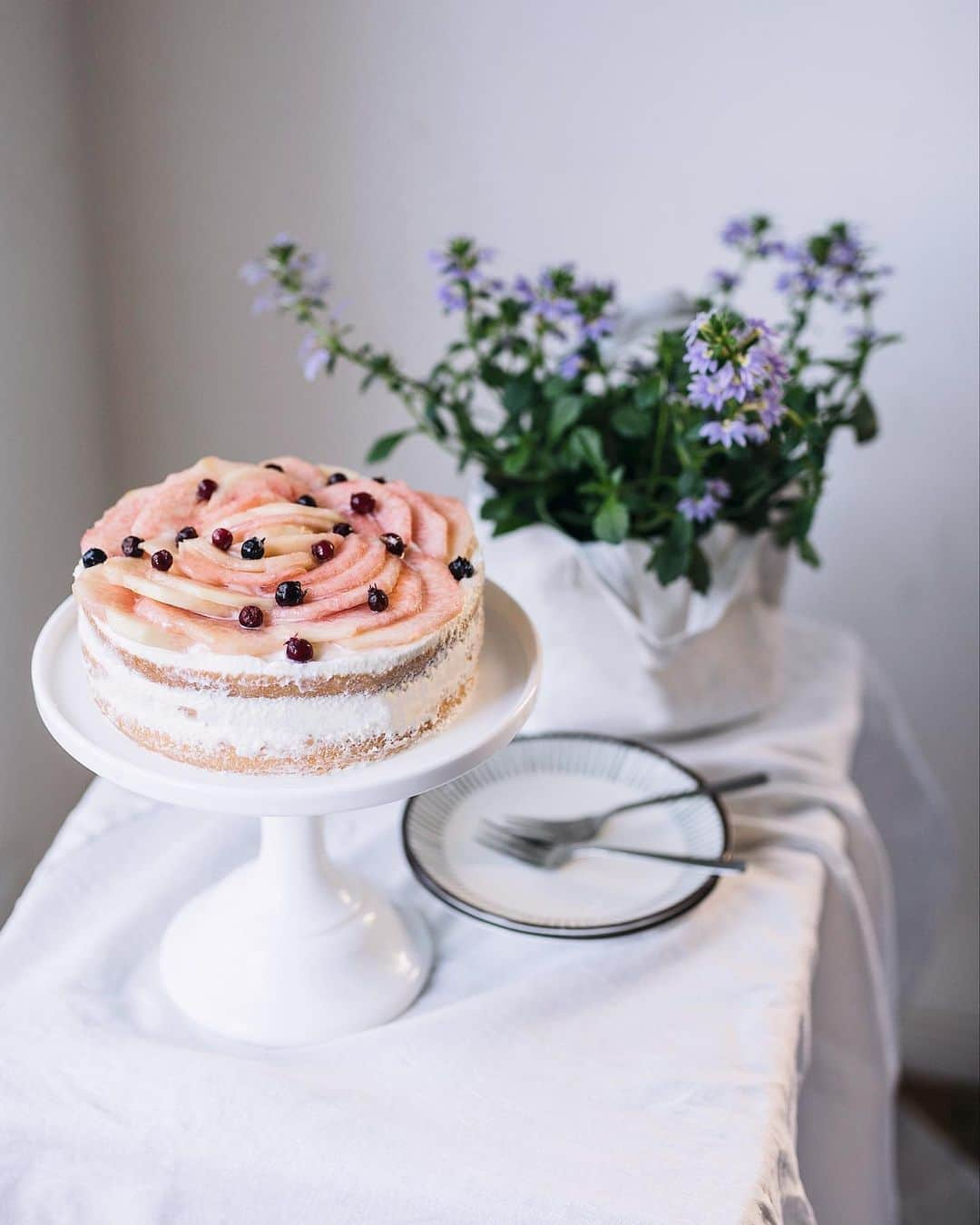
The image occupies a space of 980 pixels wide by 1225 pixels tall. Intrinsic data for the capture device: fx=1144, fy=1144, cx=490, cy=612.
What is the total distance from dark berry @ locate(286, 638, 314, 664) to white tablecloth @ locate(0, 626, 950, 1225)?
0.30m

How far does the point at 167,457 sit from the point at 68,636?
893mm

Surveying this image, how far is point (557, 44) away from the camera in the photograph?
141 cm

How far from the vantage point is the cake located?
Answer: 0.68 m

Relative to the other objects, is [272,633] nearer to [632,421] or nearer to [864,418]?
[632,421]

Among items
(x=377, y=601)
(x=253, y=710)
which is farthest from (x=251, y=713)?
(x=377, y=601)

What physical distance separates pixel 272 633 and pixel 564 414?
0.47 metres

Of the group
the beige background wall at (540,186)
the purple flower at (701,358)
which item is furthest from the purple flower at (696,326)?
the beige background wall at (540,186)

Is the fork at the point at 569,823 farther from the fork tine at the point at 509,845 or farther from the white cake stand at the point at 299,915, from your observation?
the white cake stand at the point at 299,915

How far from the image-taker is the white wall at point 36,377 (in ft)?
4.35

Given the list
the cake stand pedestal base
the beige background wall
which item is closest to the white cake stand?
the cake stand pedestal base

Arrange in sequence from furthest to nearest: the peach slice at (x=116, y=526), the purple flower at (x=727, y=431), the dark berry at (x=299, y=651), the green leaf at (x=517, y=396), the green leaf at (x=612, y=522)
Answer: the green leaf at (x=517, y=396) → the green leaf at (x=612, y=522) → the purple flower at (x=727, y=431) → the peach slice at (x=116, y=526) → the dark berry at (x=299, y=651)

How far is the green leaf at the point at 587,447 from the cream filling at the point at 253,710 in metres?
0.38

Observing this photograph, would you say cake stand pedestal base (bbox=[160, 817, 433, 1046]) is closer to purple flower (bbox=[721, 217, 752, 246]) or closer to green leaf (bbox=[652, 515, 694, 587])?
green leaf (bbox=[652, 515, 694, 587])

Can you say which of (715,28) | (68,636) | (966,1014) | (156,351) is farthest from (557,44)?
(966,1014)
